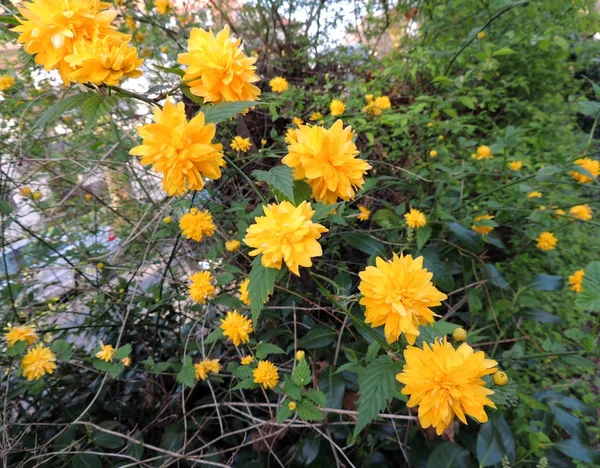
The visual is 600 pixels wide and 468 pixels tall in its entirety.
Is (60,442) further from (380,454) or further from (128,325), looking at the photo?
(380,454)

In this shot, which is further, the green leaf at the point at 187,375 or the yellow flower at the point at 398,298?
the green leaf at the point at 187,375

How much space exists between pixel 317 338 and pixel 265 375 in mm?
302

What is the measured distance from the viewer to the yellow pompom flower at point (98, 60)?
532mm

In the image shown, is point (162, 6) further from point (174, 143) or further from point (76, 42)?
point (174, 143)

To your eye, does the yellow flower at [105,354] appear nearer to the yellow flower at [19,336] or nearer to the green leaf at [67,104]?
the yellow flower at [19,336]

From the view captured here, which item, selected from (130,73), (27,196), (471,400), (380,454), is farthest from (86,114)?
(27,196)

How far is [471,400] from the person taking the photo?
608 millimetres

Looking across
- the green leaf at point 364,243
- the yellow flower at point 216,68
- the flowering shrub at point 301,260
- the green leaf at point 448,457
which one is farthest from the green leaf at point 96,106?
the green leaf at point 448,457

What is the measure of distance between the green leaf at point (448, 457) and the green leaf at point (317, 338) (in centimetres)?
48

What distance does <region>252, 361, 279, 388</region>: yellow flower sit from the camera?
1.05 m

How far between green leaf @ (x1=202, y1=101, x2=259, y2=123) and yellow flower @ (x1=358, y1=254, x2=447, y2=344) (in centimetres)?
36

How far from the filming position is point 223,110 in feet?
1.87

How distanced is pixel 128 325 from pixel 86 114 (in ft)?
3.98

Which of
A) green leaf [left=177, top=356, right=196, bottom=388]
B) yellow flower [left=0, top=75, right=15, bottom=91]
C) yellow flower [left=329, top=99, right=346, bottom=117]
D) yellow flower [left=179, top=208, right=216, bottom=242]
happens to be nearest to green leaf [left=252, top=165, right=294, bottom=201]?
yellow flower [left=179, top=208, right=216, bottom=242]
